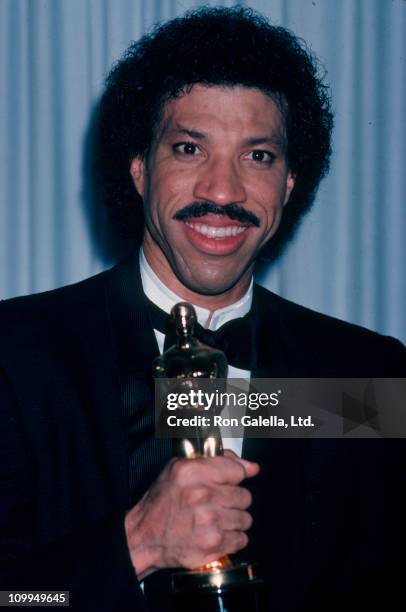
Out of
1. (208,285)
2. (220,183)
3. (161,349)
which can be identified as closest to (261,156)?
(220,183)

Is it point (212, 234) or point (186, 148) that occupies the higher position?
point (186, 148)

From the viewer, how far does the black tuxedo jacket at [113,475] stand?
3.91 ft

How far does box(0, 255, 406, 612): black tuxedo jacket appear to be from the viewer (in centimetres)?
119

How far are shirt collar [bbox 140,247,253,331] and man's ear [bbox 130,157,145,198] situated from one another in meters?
0.19

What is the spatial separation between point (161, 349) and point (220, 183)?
33 centimetres

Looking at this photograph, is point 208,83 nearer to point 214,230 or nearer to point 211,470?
point 214,230

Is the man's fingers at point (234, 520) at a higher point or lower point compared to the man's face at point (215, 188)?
lower

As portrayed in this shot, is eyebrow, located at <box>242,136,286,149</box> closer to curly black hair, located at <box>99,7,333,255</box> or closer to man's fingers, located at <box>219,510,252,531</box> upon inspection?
curly black hair, located at <box>99,7,333,255</box>

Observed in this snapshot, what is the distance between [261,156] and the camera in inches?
60.5

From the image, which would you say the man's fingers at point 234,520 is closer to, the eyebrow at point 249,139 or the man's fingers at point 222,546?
the man's fingers at point 222,546

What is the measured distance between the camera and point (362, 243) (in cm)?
230

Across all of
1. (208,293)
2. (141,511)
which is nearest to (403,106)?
(208,293)

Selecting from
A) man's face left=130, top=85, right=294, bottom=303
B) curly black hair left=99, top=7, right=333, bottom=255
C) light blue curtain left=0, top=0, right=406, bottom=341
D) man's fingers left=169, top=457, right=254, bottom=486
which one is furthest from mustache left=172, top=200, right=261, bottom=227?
light blue curtain left=0, top=0, right=406, bottom=341

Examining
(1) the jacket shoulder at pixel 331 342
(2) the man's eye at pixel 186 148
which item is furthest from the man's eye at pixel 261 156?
(1) the jacket shoulder at pixel 331 342
